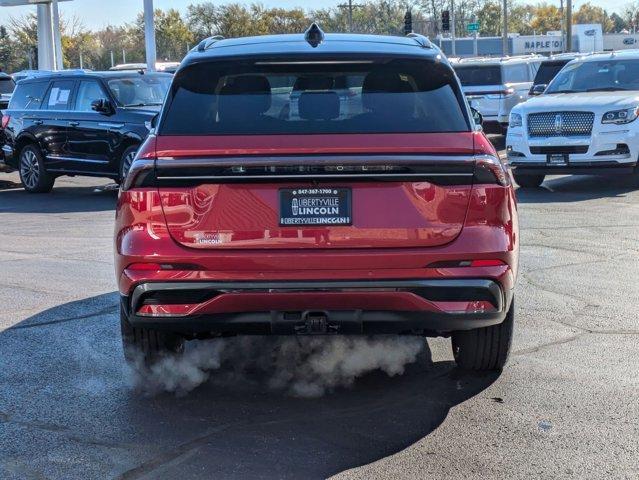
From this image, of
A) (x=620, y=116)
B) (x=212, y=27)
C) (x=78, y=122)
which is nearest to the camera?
(x=620, y=116)

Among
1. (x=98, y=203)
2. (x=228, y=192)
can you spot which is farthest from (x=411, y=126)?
(x=98, y=203)

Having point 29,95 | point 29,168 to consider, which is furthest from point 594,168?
point 29,95

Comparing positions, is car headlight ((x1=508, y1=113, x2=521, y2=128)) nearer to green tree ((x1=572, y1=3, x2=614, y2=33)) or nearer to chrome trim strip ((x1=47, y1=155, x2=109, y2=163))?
chrome trim strip ((x1=47, y1=155, x2=109, y2=163))

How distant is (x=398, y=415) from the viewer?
505 centimetres

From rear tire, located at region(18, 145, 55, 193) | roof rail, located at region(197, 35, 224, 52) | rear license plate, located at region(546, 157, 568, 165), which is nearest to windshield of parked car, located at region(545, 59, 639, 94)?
rear license plate, located at region(546, 157, 568, 165)

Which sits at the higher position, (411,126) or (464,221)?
(411,126)

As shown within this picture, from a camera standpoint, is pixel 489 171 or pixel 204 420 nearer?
pixel 489 171

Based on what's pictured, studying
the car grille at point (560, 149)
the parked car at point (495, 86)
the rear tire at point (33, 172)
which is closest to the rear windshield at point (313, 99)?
the car grille at point (560, 149)

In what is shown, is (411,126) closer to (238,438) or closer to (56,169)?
(238,438)

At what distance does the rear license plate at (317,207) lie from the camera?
479 centimetres

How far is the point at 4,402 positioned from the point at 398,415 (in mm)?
2042

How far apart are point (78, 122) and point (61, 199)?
123 centimetres

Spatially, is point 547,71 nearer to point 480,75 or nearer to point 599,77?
point 480,75

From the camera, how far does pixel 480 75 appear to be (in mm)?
Result: 23891
